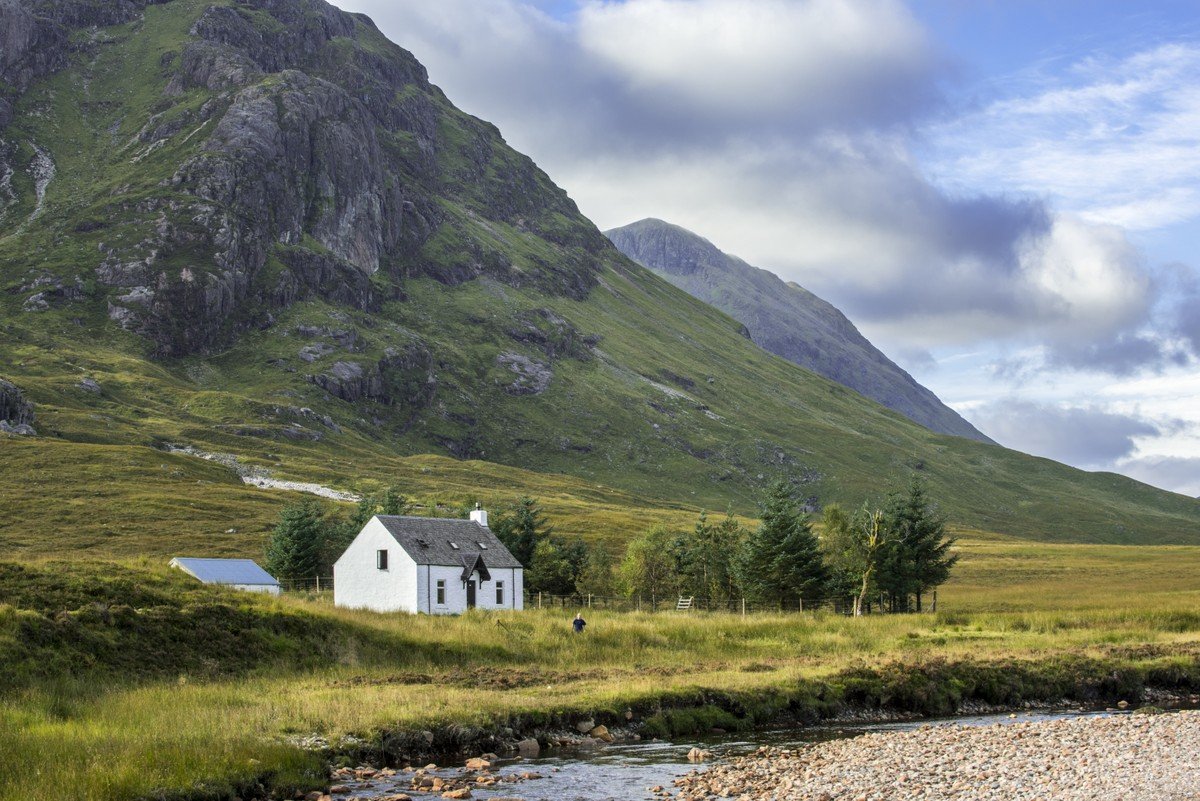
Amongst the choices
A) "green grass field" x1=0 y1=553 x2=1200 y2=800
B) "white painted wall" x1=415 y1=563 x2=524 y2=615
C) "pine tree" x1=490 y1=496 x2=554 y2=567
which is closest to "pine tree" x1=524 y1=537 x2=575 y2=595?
"pine tree" x1=490 y1=496 x2=554 y2=567

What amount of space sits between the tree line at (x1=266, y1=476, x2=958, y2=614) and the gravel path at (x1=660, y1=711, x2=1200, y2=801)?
135ft

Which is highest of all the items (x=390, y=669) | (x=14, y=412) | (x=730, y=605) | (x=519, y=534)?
(x=14, y=412)

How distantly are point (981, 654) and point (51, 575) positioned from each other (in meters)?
42.1

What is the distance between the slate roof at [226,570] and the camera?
78.2 meters

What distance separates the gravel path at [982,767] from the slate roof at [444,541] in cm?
4390

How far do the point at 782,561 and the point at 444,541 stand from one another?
83.6ft

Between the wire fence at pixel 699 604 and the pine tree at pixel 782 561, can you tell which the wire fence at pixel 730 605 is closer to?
the wire fence at pixel 699 604

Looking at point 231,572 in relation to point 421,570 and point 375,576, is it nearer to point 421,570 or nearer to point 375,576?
point 375,576

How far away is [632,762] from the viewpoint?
3400 centimetres

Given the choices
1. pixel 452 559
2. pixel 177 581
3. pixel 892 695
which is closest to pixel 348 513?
pixel 452 559

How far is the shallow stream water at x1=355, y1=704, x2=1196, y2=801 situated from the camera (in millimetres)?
29219

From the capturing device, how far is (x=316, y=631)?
47.5 meters

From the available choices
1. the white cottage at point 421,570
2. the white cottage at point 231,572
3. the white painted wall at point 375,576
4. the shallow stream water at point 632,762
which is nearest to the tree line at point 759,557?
the white cottage at point 421,570

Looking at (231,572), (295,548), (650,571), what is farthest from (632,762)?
(295,548)
